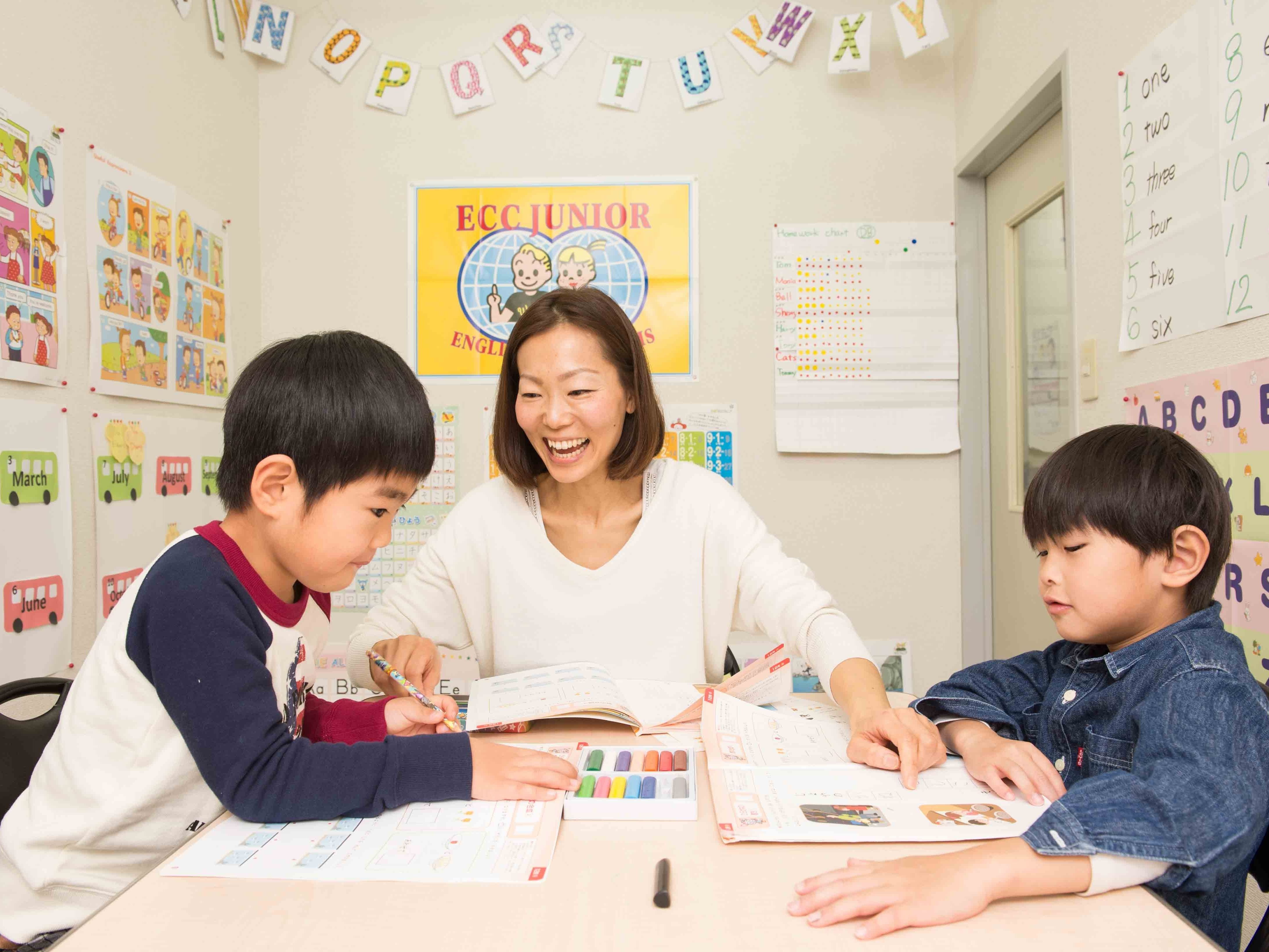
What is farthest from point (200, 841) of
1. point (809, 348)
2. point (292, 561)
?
point (809, 348)

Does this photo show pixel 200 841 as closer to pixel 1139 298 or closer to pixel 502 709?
pixel 502 709

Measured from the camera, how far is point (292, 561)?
0.84m

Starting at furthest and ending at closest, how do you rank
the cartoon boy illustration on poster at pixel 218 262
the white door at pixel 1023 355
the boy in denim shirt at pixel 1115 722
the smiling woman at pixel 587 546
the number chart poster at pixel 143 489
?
the cartoon boy illustration on poster at pixel 218 262, the white door at pixel 1023 355, the number chart poster at pixel 143 489, the smiling woman at pixel 587 546, the boy in denim shirt at pixel 1115 722

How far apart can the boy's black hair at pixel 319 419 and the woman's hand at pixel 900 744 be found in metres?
0.53

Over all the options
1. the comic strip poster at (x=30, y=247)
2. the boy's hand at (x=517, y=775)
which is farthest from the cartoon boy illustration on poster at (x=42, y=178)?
the boy's hand at (x=517, y=775)

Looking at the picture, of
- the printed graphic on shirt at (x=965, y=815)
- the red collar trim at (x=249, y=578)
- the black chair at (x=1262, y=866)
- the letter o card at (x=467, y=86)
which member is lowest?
the black chair at (x=1262, y=866)

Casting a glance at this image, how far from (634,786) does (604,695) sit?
0.24 metres

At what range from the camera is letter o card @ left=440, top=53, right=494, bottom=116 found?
236 cm

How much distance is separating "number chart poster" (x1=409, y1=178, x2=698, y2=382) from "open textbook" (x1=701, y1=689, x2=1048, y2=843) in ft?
5.21

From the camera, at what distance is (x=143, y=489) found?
179 centimetres

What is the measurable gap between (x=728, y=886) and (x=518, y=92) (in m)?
2.26

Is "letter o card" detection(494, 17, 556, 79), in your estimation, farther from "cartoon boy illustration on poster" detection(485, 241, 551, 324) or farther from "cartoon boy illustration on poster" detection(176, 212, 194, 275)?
"cartoon boy illustration on poster" detection(176, 212, 194, 275)

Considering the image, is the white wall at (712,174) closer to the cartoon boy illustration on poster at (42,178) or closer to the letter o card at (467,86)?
the letter o card at (467,86)

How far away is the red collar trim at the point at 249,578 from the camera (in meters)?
0.79
